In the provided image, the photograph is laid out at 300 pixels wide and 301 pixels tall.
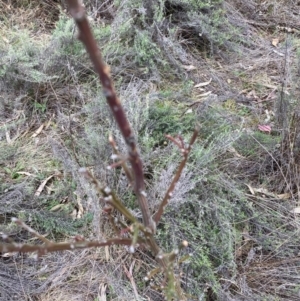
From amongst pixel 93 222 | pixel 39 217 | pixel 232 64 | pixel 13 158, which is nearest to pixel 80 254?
pixel 93 222

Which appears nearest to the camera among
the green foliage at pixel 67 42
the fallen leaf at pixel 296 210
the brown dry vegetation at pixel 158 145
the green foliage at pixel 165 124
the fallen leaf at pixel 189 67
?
the brown dry vegetation at pixel 158 145

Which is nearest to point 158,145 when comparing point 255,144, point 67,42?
point 255,144

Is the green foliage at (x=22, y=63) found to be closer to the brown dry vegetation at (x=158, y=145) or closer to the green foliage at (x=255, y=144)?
the brown dry vegetation at (x=158, y=145)

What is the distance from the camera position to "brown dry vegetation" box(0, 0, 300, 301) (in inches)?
66.3

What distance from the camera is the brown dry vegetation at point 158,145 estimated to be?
5.53 ft

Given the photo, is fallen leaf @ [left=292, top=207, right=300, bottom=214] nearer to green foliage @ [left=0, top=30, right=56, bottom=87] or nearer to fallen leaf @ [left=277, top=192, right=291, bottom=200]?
fallen leaf @ [left=277, top=192, right=291, bottom=200]

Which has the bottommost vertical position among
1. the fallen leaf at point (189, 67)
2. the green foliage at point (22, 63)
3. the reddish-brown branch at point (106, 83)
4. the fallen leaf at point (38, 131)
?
the fallen leaf at point (189, 67)

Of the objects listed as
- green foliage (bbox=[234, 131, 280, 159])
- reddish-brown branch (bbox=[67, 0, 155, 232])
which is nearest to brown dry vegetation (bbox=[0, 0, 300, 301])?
green foliage (bbox=[234, 131, 280, 159])

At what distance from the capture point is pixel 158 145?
2027mm

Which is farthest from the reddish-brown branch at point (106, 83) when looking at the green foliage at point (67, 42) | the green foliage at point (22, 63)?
the green foliage at point (67, 42)

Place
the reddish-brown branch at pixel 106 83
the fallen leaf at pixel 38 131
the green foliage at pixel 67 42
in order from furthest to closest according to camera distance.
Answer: the green foliage at pixel 67 42
the fallen leaf at pixel 38 131
the reddish-brown branch at pixel 106 83

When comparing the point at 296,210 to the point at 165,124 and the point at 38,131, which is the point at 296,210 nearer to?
the point at 165,124

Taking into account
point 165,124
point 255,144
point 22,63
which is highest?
point 22,63

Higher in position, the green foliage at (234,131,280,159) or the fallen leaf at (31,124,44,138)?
the fallen leaf at (31,124,44,138)
